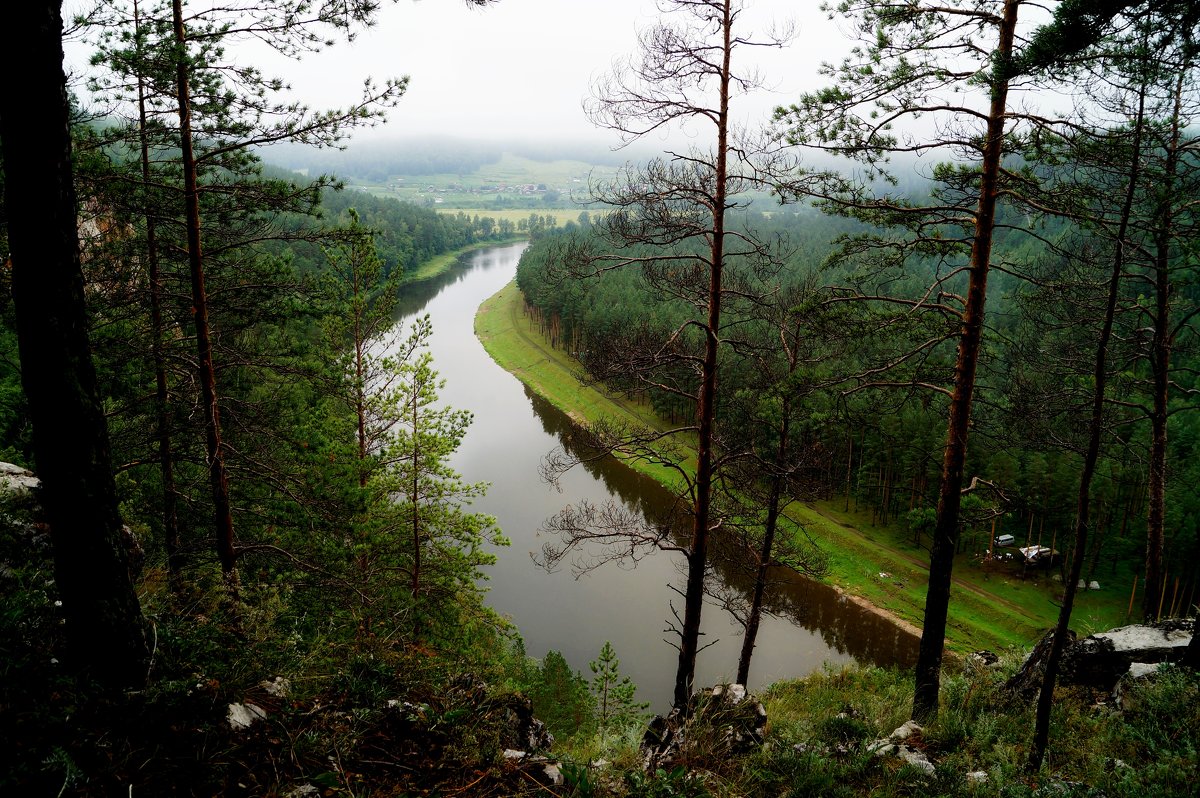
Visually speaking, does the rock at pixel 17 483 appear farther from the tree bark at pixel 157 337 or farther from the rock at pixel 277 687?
the rock at pixel 277 687

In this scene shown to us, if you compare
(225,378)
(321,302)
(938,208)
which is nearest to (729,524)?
(938,208)

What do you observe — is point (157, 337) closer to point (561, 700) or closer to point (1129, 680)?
point (561, 700)

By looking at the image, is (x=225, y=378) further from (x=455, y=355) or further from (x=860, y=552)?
(x=455, y=355)

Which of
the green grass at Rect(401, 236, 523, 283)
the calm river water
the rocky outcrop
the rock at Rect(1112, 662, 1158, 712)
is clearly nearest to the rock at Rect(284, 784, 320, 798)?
the rock at Rect(1112, 662, 1158, 712)

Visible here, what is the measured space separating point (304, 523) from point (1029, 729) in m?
11.7

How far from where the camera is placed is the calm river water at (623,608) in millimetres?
21656

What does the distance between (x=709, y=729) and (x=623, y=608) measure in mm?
18405

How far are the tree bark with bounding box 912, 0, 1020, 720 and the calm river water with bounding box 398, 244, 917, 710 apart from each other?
4517 millimetres

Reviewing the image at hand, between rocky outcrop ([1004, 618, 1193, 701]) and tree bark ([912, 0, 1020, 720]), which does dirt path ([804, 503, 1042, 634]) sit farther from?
tree bark ([912, 0, 1020, 720])

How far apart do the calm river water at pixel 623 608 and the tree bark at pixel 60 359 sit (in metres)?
11.1

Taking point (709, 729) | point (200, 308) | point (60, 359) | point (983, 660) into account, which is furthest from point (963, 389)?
point (200, 308)

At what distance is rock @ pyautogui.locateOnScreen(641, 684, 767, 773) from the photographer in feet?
20.0

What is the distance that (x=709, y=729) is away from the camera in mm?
6348

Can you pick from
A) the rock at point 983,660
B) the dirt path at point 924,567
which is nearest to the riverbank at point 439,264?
the dirt path at point 924,567
